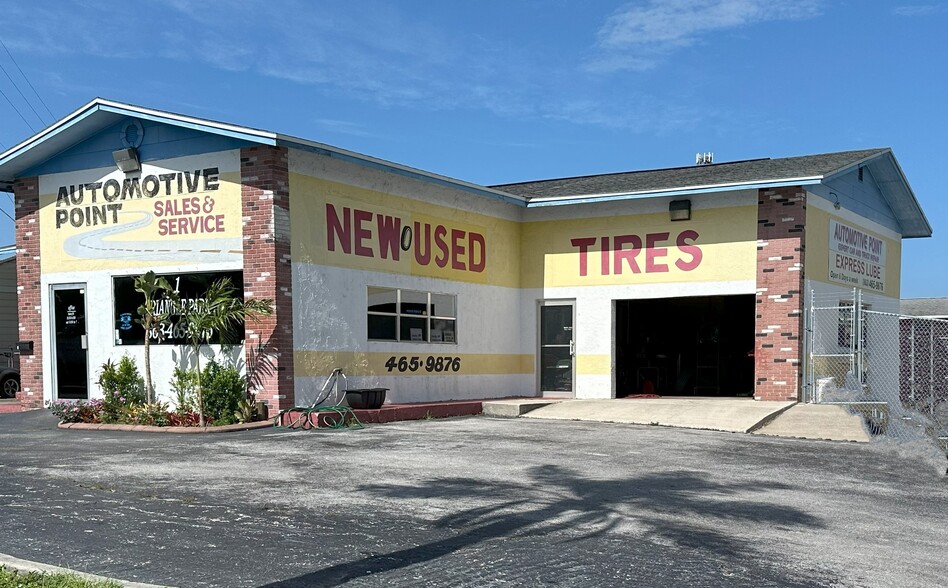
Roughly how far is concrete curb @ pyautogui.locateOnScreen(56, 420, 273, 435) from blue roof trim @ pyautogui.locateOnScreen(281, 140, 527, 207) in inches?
187

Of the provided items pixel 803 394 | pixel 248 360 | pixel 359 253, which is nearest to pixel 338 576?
pixel 248 360

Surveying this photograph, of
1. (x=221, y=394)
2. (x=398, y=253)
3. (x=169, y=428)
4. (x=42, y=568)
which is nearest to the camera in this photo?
(x=42, y=568)

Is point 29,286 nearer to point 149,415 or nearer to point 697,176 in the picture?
point 149,415

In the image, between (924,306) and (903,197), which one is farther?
(924,306)

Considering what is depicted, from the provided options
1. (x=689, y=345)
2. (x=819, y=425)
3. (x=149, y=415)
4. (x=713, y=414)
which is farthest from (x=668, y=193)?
(x=149, y=415)

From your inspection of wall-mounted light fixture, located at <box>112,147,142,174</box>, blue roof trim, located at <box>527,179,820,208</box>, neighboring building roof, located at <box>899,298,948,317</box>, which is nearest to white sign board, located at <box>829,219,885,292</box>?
blue roof trim, located at <box>527,179,820,208</box>

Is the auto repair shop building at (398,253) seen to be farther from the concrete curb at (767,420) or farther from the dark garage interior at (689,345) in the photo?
the concrete curb at (767,420)

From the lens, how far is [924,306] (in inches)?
1661

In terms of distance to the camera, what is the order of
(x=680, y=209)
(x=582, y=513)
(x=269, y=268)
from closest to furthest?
(x=582, y=513) < (x=269, y=268) < (x=680, y=209)

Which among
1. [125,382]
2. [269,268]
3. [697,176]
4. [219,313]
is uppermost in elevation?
[697,176]

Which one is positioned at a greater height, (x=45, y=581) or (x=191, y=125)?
(x=191, y=125)

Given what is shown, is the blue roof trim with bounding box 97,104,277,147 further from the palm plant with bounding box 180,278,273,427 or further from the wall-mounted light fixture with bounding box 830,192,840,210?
the wall-mounted light fixture with bounding box 830,192,840,210

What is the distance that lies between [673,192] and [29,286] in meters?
13.5

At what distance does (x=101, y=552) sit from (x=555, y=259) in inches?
619
